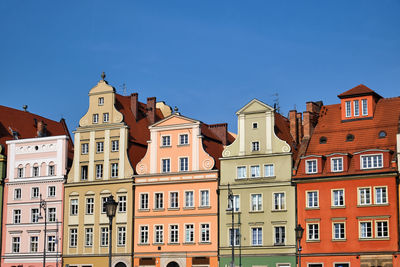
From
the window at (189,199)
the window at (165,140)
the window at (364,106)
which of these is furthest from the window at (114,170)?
the window at (364,106)

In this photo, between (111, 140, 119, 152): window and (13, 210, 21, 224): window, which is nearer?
(111, 140, 119, 152): window

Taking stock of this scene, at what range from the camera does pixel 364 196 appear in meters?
57.6

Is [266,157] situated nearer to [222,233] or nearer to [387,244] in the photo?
[222,233]

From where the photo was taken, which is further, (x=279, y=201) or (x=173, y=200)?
(x=173, y=200)

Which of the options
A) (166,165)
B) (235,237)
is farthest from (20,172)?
(235,237)

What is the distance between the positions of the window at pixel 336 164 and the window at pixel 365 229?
468 centimetres

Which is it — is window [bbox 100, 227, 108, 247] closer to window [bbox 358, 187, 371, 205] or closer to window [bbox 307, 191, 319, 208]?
window [bbox 307, 191, 319, 208]

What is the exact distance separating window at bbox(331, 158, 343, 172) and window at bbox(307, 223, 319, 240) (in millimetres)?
4594

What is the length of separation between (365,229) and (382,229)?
4.52ft

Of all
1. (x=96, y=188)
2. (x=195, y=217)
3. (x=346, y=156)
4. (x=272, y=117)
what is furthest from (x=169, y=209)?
(x=346, y=156)

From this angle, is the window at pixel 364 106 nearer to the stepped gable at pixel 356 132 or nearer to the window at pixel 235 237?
the stepped gable at pixel 356 132

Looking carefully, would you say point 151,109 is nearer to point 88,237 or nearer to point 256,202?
point 88,237

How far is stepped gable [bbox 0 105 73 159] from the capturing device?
77.4 meters

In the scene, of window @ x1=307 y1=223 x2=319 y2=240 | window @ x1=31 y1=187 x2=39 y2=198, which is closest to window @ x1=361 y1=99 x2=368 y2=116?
window @ x1=307 y1=223 x2=319 y2=240
